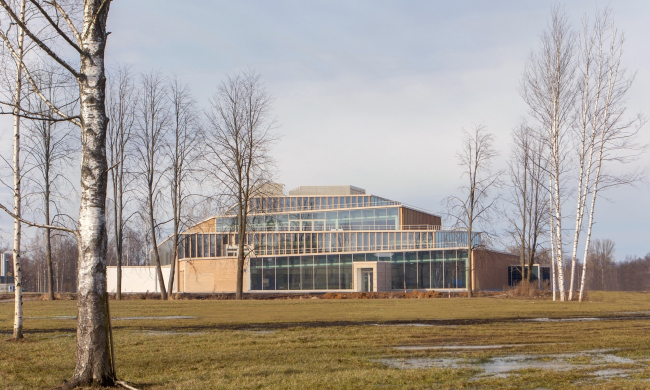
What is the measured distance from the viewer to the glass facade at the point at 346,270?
207ft

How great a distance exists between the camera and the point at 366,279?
64.7 meters

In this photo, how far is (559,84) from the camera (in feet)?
116

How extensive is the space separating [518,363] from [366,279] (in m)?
54.9

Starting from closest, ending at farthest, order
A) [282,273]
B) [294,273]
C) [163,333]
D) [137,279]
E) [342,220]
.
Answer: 1. [163,333]
2. [294,273]
3. [282,273]
4. [342,220]
5. [137,279]

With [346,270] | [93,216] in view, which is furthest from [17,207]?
[346,270]

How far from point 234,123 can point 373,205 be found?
33999 mm

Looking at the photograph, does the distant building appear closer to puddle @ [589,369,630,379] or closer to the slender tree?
the slender tree

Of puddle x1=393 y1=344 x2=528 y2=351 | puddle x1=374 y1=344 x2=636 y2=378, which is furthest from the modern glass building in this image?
puddle x1=374 y1=344 x2=636 y2=378

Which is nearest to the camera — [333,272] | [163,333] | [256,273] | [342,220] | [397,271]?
[163,333]

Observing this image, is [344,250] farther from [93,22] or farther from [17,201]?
[93,22]

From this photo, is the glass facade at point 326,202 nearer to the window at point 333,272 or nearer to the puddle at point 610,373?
the window at point 333,272

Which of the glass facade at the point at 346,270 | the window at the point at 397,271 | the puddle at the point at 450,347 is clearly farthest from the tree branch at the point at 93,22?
the window at the point at 397,271

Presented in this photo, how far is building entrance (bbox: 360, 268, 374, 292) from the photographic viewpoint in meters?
64.1

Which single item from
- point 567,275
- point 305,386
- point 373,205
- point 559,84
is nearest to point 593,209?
point 559,84
